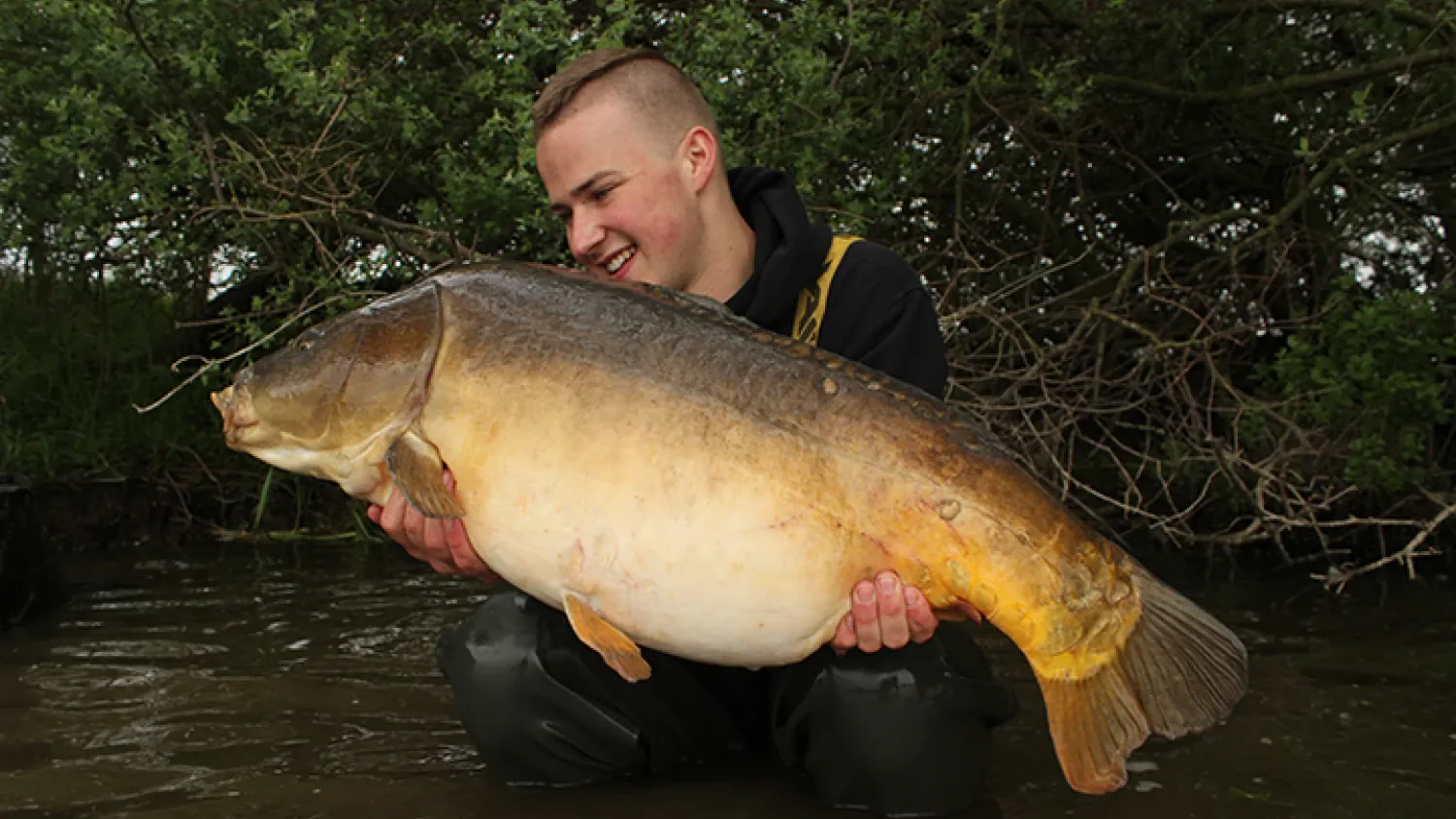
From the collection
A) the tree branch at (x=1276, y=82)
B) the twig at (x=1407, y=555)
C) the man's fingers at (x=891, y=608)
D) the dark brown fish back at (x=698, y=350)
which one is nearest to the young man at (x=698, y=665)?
the man's fingers at (x=891, y=608)

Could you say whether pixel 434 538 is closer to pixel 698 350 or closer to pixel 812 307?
pixel 698 350

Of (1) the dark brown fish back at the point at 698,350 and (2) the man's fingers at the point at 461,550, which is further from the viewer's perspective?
(2) the man's fingers at the point at 461,550

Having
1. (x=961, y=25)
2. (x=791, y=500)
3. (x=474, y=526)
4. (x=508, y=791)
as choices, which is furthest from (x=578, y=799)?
(x=961, y=25)

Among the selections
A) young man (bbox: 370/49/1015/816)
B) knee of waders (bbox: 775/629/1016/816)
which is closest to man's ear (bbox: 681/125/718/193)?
young man (bbox: 370/49/1015/816)

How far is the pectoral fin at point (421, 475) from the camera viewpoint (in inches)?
75.4

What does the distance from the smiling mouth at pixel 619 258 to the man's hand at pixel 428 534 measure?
0.67m

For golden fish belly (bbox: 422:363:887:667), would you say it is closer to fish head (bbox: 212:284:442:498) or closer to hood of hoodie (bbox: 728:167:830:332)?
fish head (bbox: 212:284:442:498)

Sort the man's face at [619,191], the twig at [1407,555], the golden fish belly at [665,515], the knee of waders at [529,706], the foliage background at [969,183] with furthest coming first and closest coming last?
the foliage background at [969,183] → the twig at [1407,555] → the man's face at [619,191] → the knee of waders at [529,706] → the golden fish belly at [665,515]

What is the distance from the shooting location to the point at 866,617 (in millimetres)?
1905

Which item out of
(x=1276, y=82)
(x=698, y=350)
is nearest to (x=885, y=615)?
(x=698, y=350)

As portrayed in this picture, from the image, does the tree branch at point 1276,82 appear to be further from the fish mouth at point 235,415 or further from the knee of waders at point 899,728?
the fish mouth at point 235,415

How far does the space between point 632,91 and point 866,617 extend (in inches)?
47.3

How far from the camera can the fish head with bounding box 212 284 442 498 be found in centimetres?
200

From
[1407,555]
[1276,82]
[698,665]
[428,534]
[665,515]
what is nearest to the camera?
[665,515]
